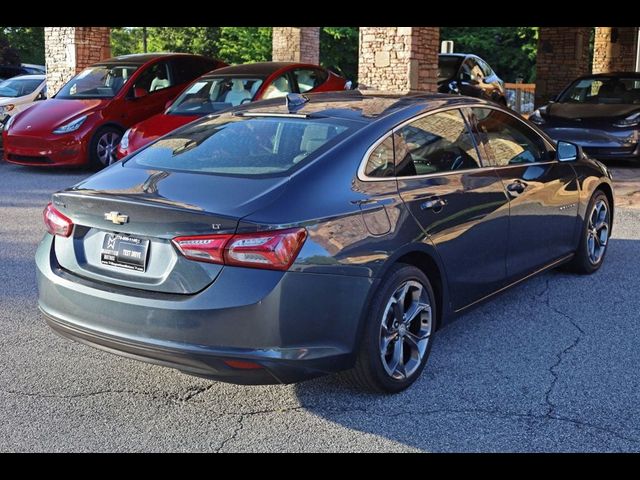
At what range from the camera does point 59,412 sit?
3889 mm

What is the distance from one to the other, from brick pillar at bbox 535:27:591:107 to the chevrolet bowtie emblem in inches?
768

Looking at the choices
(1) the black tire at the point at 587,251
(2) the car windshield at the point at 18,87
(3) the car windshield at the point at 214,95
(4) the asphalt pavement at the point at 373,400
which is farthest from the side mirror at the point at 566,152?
(2) the car windshield at the point at 18,87

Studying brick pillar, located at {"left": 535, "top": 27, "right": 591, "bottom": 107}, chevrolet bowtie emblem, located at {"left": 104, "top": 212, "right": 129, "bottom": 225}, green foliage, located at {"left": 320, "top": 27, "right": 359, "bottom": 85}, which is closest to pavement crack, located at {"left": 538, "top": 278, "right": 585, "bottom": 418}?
chevrolet bowtie emblem, located at {"left": 104, "top": 212, "right": 129, "bottom": 225}

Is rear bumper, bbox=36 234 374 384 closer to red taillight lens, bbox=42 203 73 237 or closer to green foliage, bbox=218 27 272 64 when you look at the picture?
red taillight lens, bbox=42 203 73 237

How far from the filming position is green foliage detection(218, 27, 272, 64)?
42.6 m

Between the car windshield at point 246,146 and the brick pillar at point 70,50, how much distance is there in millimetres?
13431

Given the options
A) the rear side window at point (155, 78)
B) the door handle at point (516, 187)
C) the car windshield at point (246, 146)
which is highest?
the rear side window at point (155, 78)

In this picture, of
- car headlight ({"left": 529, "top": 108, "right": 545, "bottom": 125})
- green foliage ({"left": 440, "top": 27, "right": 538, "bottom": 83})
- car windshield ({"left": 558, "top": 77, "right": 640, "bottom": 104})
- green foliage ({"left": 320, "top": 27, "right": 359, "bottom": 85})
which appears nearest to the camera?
car headlight ({"left": 529, "top": 108, "right": 545, "bottom": 125})

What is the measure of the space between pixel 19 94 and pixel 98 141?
5687mm

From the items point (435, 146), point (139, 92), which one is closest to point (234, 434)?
point (435, 146)

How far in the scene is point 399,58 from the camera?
14398 mm

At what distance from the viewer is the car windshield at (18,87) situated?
659 inches

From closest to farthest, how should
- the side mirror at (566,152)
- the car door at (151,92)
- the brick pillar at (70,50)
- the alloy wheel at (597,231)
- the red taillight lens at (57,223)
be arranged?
the red taillight lens at (57,223) < the side mirror at (566,152) < the alloy wheel at (597,231) < the car door at (151,92) < the brick pillar at (70,50)

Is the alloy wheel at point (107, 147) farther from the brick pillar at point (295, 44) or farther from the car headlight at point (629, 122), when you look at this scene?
the brick pillar at point (295, 44)
